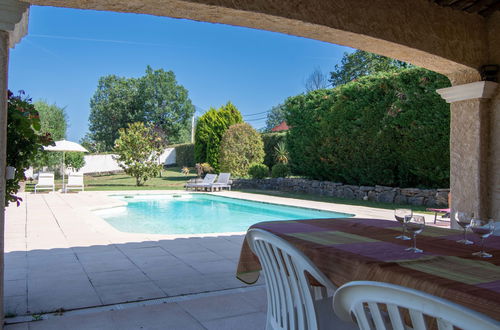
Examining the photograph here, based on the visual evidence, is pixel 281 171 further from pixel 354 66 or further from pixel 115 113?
pixel 115 113

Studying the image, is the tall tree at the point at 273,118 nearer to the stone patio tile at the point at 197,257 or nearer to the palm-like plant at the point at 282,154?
the palm-like plant at the point at 282,154

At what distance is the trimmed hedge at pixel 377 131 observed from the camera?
1002 cm

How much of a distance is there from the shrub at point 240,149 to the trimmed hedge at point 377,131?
10.4ft

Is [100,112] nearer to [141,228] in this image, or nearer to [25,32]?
[141,228]

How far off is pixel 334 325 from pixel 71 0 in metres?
2.66

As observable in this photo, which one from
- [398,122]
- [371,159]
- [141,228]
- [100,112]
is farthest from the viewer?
[100,112]

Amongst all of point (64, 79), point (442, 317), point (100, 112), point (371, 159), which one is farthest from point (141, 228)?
point (64, 79)

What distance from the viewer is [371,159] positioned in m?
11.9

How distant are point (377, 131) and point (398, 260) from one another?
10.4 meters

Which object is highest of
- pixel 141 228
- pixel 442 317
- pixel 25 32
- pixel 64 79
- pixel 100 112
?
pixel 64 79

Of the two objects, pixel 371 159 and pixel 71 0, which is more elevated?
pixel 71 0

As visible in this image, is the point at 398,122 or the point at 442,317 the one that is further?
the point at 398,122

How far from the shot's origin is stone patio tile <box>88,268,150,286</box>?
142 inches

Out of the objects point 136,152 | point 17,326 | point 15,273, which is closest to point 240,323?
point 17,326
